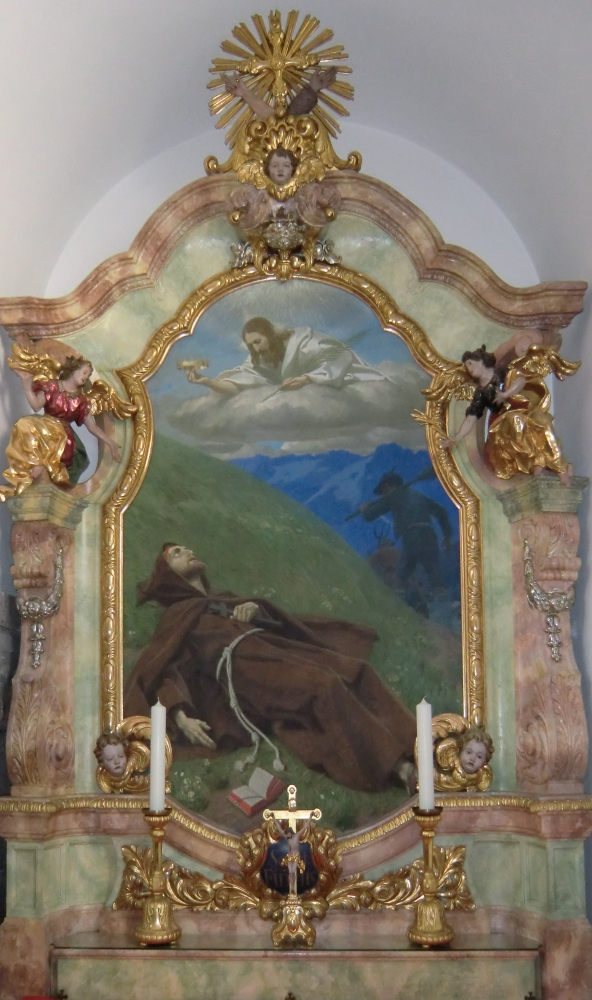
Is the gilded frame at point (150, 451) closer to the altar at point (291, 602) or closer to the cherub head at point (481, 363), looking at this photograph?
the altar at point (291, 602)

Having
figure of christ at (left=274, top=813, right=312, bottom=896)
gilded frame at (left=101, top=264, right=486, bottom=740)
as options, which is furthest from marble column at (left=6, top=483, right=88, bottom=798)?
figure of christ at (left=274, top=813, right=312, bottom=896)

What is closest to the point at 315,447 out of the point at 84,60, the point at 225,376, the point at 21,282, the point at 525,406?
the point at 225,376

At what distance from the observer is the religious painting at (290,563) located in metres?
5.76

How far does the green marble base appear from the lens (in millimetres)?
5207

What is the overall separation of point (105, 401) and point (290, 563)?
3.98ft

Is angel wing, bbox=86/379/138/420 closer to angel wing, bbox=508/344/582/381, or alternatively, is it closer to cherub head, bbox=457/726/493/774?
angel wing, bbox=508/344/582/381

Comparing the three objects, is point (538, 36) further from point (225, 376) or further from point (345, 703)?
point (345, 703)

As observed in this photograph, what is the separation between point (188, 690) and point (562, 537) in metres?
1.92

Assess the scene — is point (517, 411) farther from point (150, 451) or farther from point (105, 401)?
point (105, 401)

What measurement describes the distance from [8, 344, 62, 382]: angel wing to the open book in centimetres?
214

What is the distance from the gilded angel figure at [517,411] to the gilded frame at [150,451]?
207 millimetres

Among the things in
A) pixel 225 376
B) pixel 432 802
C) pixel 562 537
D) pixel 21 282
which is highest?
pixel 21 282

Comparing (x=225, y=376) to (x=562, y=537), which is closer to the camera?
(x=562, y=537)

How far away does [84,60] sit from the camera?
592cm
